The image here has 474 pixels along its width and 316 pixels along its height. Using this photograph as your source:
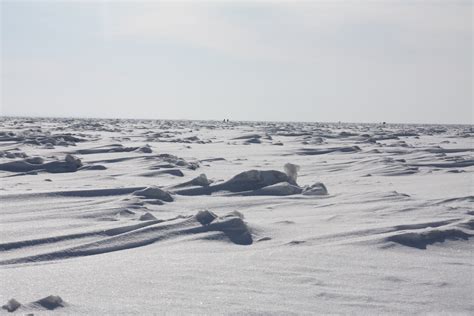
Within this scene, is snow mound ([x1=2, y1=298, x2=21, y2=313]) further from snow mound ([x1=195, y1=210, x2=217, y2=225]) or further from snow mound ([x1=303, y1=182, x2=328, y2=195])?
snow mound ([x1=303, y1=182, x2=328, y2=195])

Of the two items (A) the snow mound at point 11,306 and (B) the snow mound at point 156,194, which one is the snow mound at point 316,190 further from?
(A) the snow mound at point 11,306

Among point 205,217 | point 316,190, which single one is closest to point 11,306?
point 205,217

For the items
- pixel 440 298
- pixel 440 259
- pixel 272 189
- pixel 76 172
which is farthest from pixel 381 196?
pixel 76 172

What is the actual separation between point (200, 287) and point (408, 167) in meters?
5.29

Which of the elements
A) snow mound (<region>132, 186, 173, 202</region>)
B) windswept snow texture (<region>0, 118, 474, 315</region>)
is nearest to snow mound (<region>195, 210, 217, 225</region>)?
windswept snow texture (<region>0, 118, 474, 315</region>)

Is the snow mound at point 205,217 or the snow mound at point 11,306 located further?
the snow mound at point 205,217

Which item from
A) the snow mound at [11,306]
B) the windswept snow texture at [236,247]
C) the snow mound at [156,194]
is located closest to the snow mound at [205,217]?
the windswept snow texture at [236,247]

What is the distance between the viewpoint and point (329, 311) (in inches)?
87.9

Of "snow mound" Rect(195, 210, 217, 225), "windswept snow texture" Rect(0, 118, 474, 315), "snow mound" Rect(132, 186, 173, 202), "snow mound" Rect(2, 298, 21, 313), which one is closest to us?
"snow mound" Rect(2, 298, 21, 313)

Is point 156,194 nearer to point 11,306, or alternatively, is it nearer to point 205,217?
point 205,217

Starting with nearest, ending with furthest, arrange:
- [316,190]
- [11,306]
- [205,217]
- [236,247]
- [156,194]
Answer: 1. [11,306]
2. [236,247]
3. [205,217]
4. [156,194]
5. [316,190]

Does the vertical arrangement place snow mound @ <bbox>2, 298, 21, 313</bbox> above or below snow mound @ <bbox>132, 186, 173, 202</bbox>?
below

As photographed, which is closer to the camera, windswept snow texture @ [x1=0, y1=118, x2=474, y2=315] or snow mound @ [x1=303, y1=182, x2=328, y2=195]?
windswept snow texture @ [x1=0, y1=118, x2=474, y2=315]

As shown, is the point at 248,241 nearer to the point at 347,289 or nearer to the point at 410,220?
the point at 347,289
